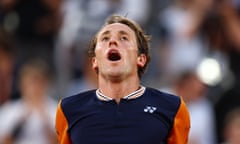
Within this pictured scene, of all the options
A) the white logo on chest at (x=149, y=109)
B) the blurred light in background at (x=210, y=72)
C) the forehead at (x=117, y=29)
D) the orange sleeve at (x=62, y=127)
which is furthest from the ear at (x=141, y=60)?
the blurred light in background at (x=210, y=72)

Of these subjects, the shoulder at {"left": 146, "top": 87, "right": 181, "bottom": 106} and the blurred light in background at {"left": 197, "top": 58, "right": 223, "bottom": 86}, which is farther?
the blurred light in background at {"left": 197, "top": 58, "right": 223, "bottom": 86}

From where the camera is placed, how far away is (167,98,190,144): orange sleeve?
3.90 metres

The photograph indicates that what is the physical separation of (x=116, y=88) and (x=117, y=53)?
0.18m

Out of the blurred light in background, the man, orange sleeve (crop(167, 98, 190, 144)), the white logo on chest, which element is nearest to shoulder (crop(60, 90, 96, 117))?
the man

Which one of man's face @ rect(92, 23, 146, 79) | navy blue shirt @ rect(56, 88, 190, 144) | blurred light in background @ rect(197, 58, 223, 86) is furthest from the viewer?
blurred light in background @ rect(197, 58, 223, 86)

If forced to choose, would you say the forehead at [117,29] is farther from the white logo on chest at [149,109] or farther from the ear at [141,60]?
the white logo on chest at [149,109]

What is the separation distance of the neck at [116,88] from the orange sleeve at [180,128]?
27 centimetres

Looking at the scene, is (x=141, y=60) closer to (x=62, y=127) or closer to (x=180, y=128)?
(x=180, y=128)

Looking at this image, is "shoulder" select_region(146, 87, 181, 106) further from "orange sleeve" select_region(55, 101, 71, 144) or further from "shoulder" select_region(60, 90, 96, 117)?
"orange sleeve" select_region(55, 101, 71, 144)

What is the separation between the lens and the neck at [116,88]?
3.94m

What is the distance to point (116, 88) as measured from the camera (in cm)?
395

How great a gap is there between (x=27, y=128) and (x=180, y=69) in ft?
5.47

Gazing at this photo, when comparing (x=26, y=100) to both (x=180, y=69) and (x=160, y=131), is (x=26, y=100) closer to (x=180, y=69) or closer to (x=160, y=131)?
(x=180, y=69)

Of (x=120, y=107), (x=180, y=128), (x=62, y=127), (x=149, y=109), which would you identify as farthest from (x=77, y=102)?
(x=180, y=128)
